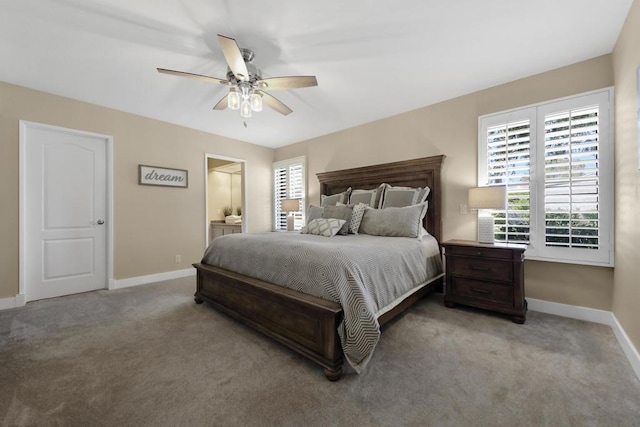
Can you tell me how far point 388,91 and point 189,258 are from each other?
4.07 meters

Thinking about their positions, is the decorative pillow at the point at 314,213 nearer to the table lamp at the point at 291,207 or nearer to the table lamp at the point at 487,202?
the table lamp at the point at 291,207

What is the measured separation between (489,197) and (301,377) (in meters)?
2.49

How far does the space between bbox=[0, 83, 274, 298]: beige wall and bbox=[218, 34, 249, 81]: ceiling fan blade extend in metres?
2.57

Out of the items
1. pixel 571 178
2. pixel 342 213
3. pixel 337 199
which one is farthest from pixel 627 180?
pixel 337 199

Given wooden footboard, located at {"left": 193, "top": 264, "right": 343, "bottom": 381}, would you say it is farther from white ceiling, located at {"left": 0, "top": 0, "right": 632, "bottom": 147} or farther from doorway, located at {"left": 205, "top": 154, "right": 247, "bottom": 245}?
doorway, located at {"left": 205, "top": 154, "right": 247, "bottom": 245}

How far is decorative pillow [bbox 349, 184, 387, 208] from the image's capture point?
3723 mm

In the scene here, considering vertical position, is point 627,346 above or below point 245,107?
below

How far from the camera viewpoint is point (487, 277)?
2617 mm

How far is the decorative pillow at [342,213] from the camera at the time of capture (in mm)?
3273

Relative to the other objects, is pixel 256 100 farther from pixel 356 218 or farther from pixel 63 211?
pixel 63 211

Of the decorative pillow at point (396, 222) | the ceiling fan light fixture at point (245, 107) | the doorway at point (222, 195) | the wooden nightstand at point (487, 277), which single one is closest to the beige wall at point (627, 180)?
the wooden nightstand at point (487, 277)

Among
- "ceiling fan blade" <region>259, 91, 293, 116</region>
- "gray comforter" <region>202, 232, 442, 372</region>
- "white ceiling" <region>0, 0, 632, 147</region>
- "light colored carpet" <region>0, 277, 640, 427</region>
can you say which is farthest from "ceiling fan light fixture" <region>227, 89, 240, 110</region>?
"light colored carpet" <region>0, 277, 640, 427</region>

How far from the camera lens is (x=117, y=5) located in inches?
73.6

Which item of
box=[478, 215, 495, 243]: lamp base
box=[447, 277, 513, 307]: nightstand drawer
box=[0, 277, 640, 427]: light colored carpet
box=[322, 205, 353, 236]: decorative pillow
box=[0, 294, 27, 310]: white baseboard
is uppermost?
box=[322, 205, 353, 236]: decorative pillow
